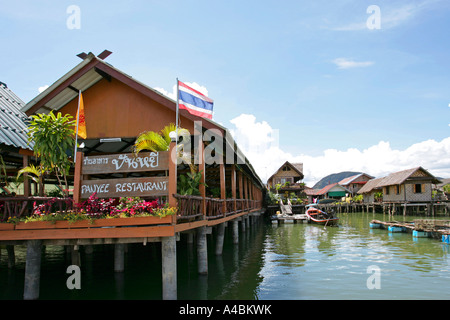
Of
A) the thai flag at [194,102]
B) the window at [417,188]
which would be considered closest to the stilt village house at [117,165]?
the thai flag at [194,102]

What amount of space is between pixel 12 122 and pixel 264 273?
1072 centimetres

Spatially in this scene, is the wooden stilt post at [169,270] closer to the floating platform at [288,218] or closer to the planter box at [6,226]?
the planter box at [6,226]

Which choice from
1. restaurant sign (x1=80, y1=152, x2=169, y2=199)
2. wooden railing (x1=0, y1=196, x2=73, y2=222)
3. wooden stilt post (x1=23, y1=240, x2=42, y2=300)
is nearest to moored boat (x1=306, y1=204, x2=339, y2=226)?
restaurant sign (x1=80, y1=152, x2=169, y2=199)

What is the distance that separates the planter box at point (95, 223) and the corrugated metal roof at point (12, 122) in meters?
3.85

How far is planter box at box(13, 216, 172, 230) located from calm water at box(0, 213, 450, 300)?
104 inches

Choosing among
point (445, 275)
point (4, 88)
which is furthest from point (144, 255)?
point (445, 275)

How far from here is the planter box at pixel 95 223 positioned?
24.9 feet

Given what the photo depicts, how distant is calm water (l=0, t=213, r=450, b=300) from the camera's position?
397 inches

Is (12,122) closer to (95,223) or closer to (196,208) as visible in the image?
(95,223)

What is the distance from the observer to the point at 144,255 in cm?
1588

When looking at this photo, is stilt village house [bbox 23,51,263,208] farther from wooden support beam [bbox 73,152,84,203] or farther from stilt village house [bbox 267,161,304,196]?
stilt village house [bbox 267,161,304,196]

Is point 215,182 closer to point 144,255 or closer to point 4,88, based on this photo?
point 144,255

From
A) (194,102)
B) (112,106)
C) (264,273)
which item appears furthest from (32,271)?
(264,273)
